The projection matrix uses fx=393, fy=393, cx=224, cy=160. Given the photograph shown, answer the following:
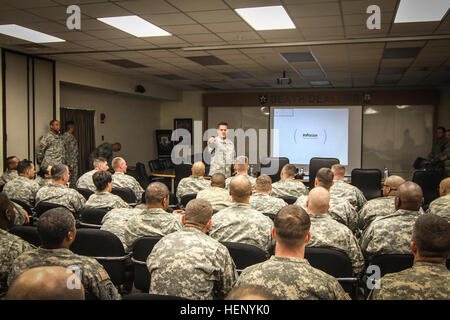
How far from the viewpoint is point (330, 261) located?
2543mm

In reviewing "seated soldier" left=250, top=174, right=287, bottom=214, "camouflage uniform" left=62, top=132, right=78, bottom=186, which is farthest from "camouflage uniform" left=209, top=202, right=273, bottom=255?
"camouflage uniform" left=62, top=132, right=78, bottom=186

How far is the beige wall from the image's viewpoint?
32.8 feet

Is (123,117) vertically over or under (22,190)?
over

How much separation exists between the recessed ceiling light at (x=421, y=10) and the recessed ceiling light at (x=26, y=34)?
17.0 feet

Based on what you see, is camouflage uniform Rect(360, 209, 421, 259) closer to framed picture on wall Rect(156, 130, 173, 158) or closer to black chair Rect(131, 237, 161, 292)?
black chair Rect(131, 237, 161, 292)

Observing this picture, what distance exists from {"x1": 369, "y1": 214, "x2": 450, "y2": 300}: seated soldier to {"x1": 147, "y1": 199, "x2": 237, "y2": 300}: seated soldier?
2.63 feet

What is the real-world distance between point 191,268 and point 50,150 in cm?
660

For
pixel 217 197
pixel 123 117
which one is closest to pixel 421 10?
pixel 217 197

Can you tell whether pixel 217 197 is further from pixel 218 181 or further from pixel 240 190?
→ pixel 240 190

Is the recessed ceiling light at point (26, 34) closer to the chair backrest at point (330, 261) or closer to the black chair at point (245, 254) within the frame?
the black chair at point (245, 254)

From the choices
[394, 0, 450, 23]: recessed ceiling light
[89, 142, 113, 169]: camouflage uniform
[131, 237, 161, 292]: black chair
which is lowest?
[131, 237, 161, 292]: black chair

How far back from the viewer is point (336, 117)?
1188 centimetres

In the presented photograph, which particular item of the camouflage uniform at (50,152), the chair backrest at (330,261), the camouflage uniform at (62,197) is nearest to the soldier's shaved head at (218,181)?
the camouflage uniform at (62,197)

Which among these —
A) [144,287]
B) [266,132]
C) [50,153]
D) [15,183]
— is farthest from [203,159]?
[144,287]
